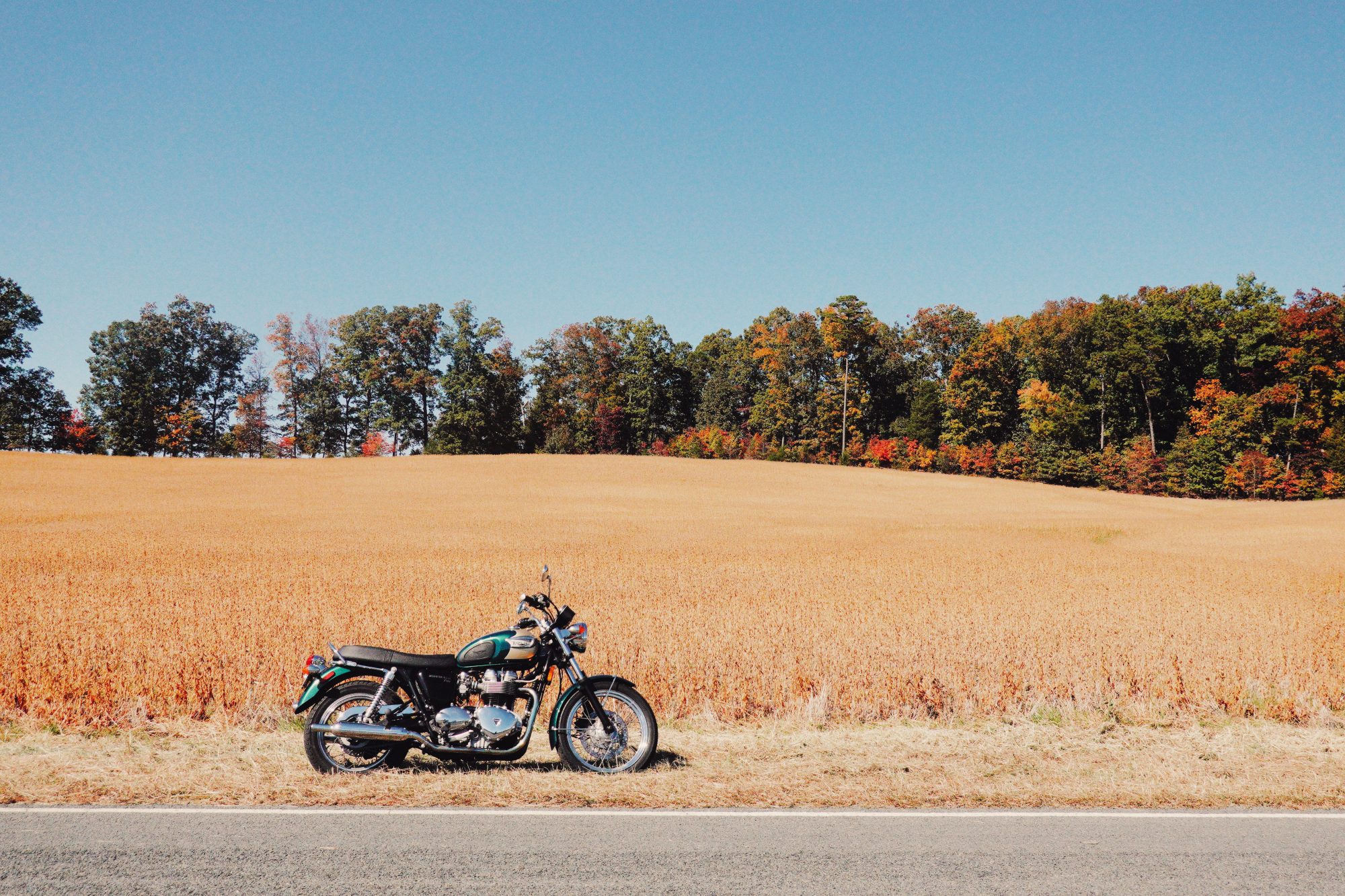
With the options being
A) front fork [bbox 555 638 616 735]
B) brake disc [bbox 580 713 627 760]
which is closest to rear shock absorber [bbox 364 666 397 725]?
front fork [bbox 555 638 616 735]

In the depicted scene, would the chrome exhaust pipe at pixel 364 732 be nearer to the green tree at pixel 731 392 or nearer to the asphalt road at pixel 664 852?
the asphalt road at pixel 664 852

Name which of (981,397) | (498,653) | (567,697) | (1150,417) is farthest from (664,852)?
(981,397)

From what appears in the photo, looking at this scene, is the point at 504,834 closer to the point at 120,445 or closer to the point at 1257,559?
the point at 1257,559

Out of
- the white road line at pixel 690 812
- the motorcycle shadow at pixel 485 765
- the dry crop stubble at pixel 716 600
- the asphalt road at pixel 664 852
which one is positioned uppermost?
the asphalt road at pixel 664 852

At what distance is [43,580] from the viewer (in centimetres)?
2006

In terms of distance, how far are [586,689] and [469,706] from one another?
3.38 ft

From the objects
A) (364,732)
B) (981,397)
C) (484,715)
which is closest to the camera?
(364,732)

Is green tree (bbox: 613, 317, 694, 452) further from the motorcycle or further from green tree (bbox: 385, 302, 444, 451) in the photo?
the motorcycle

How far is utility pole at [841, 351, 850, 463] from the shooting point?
87.0 m

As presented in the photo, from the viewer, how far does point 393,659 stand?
743 centimetres

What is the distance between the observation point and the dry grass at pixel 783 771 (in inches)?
267

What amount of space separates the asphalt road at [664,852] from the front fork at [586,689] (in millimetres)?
1243

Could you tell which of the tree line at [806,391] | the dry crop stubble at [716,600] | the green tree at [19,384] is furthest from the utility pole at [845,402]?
the green tree at [19,384]

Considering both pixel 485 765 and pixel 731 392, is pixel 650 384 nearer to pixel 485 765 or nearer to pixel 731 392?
pixel 731 392
